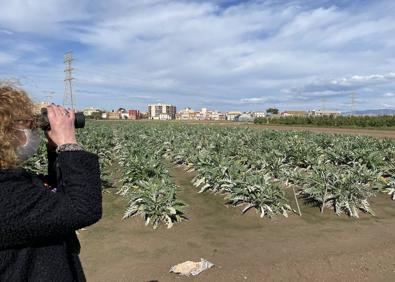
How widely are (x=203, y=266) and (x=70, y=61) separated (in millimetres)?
32795

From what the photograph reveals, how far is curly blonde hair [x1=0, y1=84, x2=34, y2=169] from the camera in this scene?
1.60 meters

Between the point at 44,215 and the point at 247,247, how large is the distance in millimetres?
5017

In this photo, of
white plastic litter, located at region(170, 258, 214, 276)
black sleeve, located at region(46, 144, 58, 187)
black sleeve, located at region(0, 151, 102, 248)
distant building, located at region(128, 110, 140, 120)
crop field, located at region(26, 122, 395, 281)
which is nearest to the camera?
black sleeve, located at region(0, 151, 102, 248)

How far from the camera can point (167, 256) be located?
5.95 metres

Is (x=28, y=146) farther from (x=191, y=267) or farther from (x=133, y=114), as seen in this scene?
(x=133, y=114)

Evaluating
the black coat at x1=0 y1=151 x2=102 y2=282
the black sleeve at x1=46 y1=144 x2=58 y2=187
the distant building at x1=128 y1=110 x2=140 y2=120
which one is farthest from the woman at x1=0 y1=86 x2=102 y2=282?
the distant building at x1=128 y1=110 x2=140 y2=120

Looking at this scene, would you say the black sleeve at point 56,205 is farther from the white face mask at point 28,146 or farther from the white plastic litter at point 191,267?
the white plastic litter at point 191,267

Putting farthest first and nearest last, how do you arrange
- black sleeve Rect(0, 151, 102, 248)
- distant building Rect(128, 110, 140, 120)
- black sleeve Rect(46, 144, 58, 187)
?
distant building Rect(128, 110, 140, 120), black sleeve Rect(46, 144, 58, 187), black sleeve Rect(0, 151, 102, 248)

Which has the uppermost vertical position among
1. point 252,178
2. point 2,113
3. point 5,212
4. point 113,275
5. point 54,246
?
point 2,113

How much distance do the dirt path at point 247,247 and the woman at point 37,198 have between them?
12.0ft

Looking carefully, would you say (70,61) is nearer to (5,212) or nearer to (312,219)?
(312,219)

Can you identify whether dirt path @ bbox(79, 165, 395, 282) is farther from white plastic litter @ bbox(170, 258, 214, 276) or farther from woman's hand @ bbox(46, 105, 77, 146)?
woman's hand @ bbox(46, 105, 77, 146)

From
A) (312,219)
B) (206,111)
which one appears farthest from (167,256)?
(206,111)

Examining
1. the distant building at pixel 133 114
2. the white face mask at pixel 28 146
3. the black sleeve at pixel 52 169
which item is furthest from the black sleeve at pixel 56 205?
the distant building at pixel 133 114
